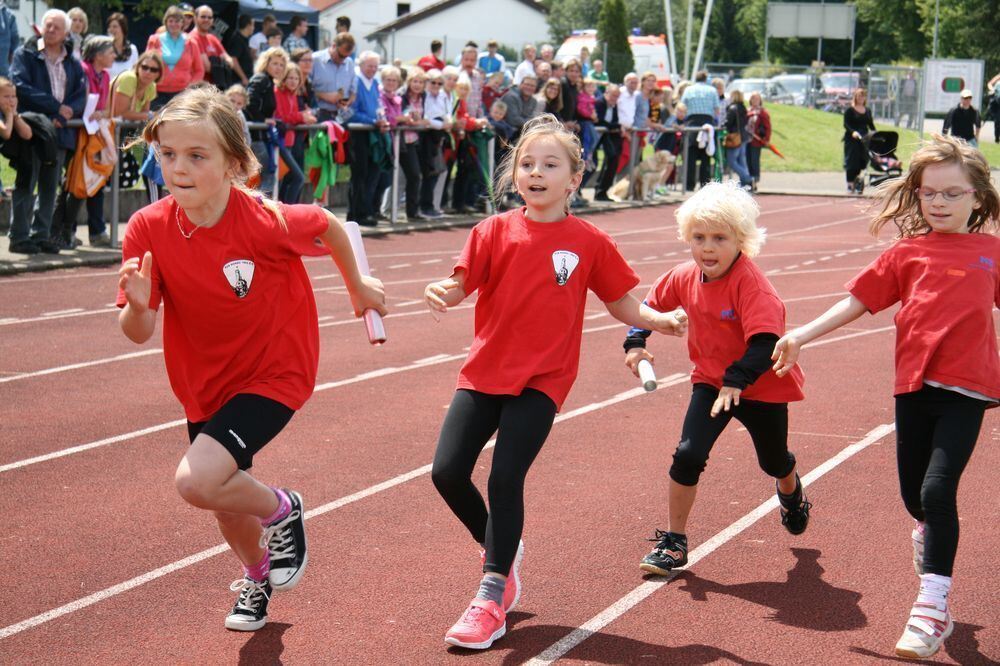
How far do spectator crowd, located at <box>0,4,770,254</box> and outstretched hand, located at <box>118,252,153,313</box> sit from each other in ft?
30.4

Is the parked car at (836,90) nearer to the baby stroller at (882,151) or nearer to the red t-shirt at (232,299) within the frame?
the baby stroller at (882,151)

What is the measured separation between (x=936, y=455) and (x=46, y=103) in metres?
10.7

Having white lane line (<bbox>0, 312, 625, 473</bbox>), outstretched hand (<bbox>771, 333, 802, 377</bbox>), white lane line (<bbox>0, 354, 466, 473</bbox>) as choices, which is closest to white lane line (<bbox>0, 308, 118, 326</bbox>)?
white lane line (<bbox>0, 312, 625, 473</bbox>)

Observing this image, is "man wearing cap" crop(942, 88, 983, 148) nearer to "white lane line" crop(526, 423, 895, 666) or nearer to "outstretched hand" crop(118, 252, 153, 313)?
"white lane line" crop(526, 423, 895, 666)

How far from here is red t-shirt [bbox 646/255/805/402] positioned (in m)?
5.35

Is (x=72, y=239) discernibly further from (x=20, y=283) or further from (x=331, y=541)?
(x=331, y=541)

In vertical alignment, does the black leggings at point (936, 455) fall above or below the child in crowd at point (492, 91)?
below

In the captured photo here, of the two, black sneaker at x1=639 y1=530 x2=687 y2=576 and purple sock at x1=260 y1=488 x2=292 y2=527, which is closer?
purple sock at x1=260 y1=488 x2=292 y2=527

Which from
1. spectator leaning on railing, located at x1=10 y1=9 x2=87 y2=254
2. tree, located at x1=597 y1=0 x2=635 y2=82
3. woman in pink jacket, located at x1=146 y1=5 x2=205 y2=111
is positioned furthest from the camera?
tree, located at x1=597 y1=0 x2=635 y2=82

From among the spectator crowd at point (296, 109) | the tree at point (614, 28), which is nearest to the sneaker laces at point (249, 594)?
the spectator crowd at point (296, 109)

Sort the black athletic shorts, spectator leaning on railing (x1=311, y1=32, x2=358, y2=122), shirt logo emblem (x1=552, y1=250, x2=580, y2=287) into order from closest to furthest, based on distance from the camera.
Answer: the black athletic shorts, shirt logo emblem (x1=552, y1=250, x2=580, y2=287), spectator leaning on railing (x1=311, y1=32, x2=358, y2=122)

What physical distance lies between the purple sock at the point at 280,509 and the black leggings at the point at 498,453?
0.53 meters

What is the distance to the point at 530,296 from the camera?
4988 millimetres

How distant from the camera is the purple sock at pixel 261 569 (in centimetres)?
495
